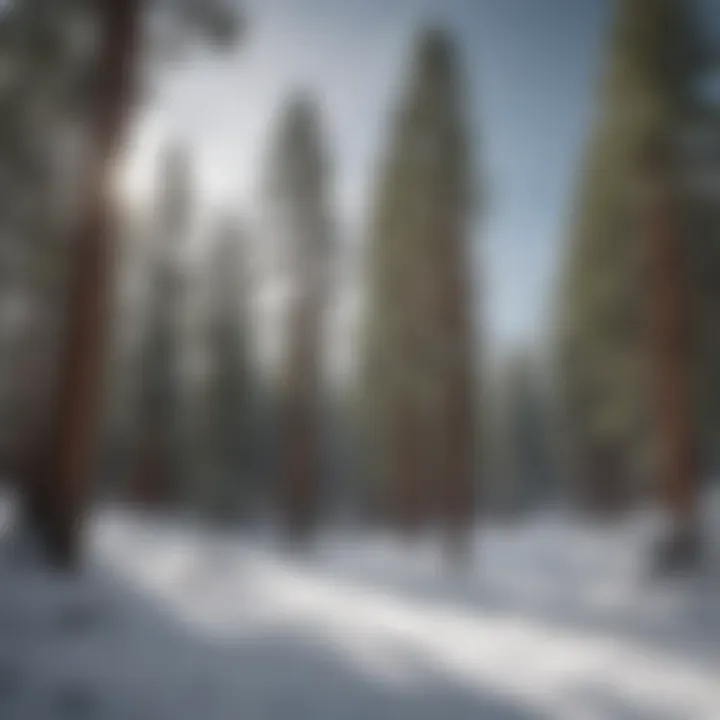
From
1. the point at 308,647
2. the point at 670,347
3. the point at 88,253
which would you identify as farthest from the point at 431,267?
the point at 308,647

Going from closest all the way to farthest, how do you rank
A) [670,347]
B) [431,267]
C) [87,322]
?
[87,322] < [670,347] < [431,267]

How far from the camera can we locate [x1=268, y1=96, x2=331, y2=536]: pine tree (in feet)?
53.6

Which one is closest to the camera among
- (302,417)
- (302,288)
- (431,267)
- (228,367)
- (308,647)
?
(308,647)

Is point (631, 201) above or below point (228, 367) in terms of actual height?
below

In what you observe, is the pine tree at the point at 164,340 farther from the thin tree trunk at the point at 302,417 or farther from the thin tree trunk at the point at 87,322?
the thin tree trunk at the point at 87,322

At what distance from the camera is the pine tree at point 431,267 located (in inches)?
573

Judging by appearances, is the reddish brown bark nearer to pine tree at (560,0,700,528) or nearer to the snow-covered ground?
Result: pine tree at (560,0,700,528)

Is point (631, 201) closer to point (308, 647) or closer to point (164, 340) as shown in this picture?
point (308, 647)

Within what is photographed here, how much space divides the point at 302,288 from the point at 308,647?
12.8 metres

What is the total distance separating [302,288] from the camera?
17266 millimetres

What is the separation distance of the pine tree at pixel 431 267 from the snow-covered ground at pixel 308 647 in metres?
4.96

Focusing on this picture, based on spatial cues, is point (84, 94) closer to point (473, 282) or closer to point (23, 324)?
point (23, 324)

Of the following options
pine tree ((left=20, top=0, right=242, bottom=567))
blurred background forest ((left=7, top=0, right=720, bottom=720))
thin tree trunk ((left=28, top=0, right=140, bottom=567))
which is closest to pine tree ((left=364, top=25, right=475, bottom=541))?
blurred background forest ((left=7, top=0, right=720, bottom=720))

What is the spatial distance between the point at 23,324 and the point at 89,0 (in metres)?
8.46
